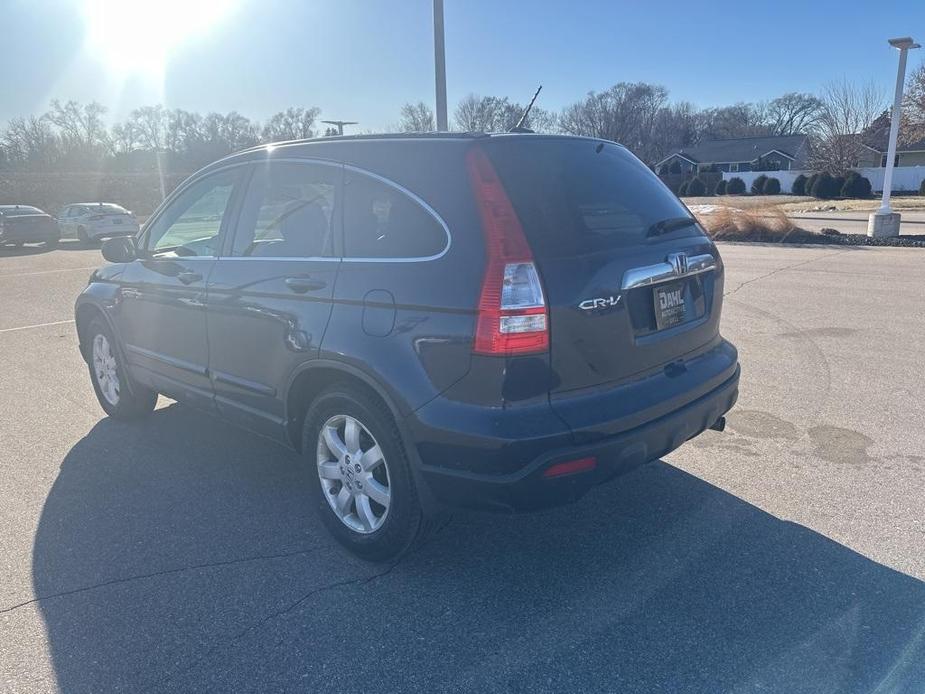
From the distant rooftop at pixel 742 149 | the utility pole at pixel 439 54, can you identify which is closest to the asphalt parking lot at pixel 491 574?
the utility pole at pixel 439 54

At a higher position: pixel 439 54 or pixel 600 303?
pixel 439 54

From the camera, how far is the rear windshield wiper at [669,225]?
3.33 metres

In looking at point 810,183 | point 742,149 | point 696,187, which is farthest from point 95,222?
point 742,149

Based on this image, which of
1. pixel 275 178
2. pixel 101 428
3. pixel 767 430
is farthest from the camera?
pixel 101 428

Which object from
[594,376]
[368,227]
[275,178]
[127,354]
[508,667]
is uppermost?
[275,178]

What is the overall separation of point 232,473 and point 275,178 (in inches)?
72.8

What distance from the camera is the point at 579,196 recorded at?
3.11 metres

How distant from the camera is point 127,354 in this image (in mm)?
5078

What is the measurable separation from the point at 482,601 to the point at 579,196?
5.92 ft

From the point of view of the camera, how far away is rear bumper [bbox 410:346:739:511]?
2.73 meters

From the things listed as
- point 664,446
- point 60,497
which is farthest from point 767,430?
point 60,497

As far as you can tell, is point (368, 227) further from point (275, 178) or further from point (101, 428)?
point (101, 428)

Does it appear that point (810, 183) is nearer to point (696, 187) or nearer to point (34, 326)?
point (696, 187)

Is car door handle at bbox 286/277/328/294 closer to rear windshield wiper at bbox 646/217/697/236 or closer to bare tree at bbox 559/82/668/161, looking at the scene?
rear windshield wiper at bbox 646/217/697/236
